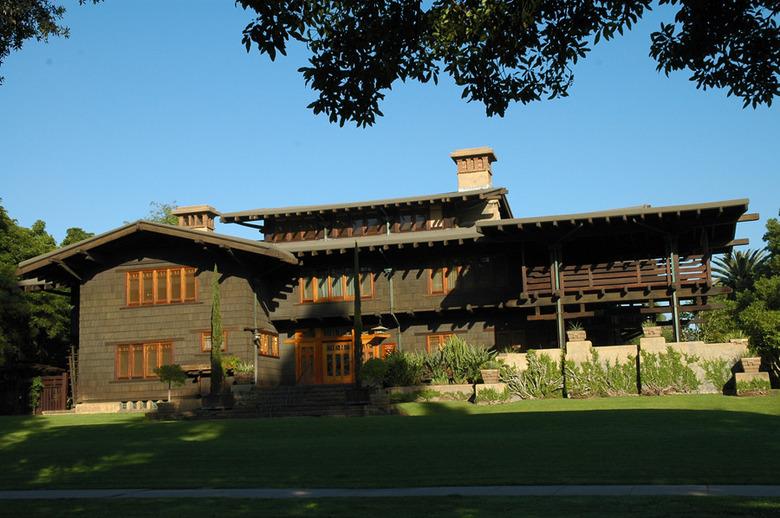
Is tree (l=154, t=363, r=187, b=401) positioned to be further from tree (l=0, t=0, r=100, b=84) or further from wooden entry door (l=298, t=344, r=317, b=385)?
tree (l=0, t=0, r=100, b=84)

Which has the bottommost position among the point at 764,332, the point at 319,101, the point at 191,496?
the point at 191,496

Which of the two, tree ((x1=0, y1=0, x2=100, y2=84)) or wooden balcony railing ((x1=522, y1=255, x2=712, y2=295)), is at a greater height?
tree ((x1=0, y1=0, x2=100, y2=84))

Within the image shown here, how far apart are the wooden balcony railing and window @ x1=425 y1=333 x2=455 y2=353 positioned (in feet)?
14.3

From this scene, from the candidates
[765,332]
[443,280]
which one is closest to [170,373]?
[443,280]

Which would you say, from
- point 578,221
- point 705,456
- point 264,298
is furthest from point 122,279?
point 705,456

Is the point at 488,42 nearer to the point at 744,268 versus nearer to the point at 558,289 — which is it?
the point at 558,289

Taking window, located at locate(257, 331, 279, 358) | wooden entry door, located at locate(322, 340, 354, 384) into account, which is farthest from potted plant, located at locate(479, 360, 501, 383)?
window, located at locate(257, 331, 279, 358)

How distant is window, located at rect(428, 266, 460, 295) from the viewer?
36844 mm

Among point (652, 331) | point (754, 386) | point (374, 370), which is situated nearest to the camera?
point (754, 386)

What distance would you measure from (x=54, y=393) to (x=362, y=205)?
1566cm

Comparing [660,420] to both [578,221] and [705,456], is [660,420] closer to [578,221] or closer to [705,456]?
[705,456]

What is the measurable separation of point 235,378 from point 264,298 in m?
4.44

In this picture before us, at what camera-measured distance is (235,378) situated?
34.4 m

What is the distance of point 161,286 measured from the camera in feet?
123
